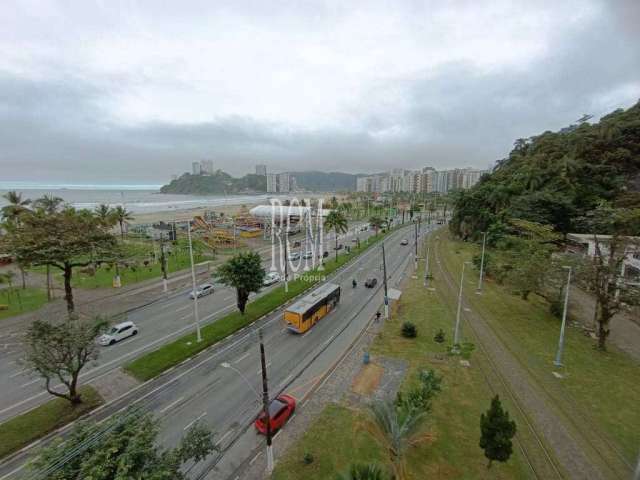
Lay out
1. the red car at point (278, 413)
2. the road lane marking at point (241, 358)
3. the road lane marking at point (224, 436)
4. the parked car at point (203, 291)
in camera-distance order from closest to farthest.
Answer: the road lane marking at point (224, 436)
the red car at point (278, 413)
the road lane marking at point (241, 358)
the parked car at point (203, 291)

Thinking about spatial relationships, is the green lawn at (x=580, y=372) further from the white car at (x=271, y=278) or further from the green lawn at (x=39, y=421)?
the green lawn at (x=39, y=421)

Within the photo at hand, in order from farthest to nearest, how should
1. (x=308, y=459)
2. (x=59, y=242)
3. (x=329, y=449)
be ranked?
(x=59, y=242), (x=329, y=449), (x=308, y=459)

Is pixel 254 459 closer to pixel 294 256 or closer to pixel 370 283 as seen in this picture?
pixel 370 283

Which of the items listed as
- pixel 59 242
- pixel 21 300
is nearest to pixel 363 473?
pixel 59 242

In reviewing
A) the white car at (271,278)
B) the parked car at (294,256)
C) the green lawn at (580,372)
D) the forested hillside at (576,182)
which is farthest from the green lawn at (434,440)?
the forested hillside at (576,182)

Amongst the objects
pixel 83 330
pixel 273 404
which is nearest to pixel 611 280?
pixel 273 404

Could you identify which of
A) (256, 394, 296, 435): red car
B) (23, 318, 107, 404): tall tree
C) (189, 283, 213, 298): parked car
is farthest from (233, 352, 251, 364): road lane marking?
(189, 283, 213, 298): parked car
